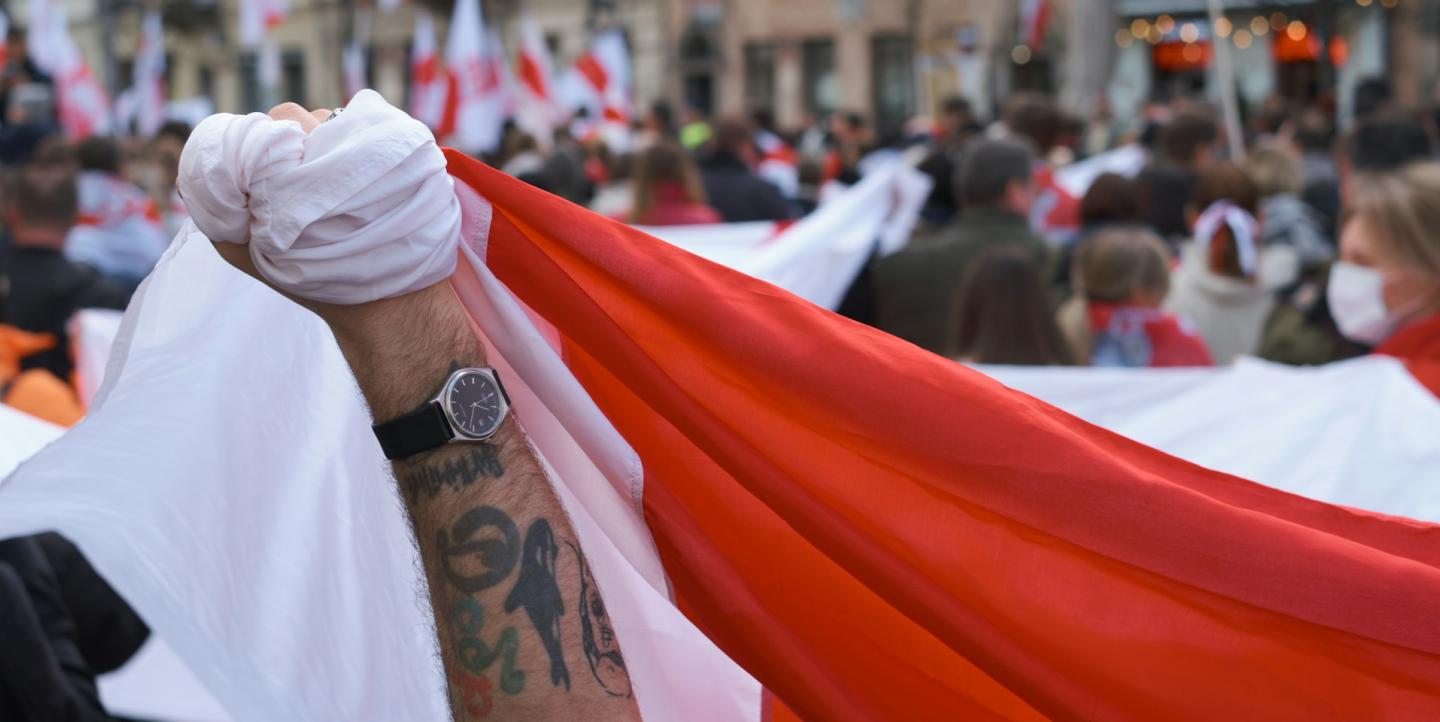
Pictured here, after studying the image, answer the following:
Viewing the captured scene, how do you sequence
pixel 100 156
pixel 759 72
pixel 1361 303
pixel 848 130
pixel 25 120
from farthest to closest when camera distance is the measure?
pixel 759 72 < pixel 848 130 < pixel 25 120 < pixel 100 156 < pixel 1361 303

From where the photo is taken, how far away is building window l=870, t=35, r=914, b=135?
34562 mm

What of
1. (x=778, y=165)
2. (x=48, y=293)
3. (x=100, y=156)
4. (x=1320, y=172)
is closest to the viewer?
(x=48, y=293)

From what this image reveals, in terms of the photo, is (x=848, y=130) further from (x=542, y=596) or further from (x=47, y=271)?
(x=542, y=596)

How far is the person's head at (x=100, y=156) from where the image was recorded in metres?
7.21

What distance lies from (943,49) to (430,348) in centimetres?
3268

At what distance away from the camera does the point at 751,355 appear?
5.80 feet

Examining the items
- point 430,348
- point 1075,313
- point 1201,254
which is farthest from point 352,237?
point 1201,254

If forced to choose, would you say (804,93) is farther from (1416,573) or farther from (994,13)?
(1416,573)

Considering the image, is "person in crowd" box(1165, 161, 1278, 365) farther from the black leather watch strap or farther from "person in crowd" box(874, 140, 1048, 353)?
the black leather watch strap

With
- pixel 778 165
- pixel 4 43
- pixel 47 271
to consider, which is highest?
pixel 4 43

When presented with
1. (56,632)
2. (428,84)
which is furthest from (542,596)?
(428,84)

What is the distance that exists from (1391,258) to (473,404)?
2.56 metres

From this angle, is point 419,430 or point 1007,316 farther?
point 1007,316

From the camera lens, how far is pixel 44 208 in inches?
211
